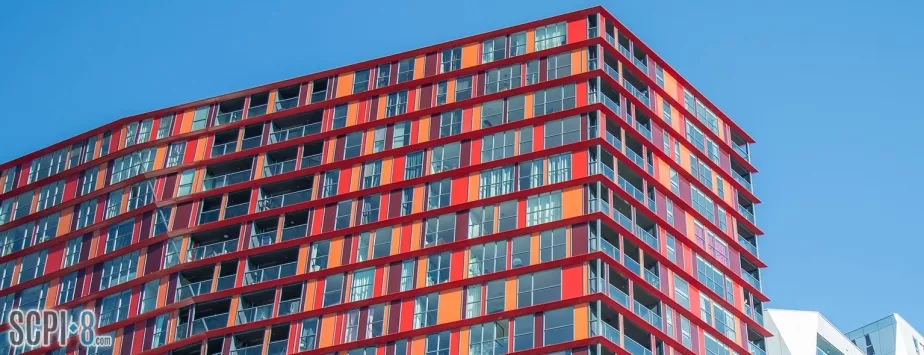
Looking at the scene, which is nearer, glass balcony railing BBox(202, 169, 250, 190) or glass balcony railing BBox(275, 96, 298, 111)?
glass balcony railing BBox(202, 169, 250, 190)

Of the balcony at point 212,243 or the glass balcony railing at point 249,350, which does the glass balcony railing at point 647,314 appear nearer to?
the glass balcony railing at point 249,350

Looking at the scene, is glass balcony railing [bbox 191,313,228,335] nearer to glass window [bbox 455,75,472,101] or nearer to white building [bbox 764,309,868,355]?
glass window [bbox 455,75,472,101]

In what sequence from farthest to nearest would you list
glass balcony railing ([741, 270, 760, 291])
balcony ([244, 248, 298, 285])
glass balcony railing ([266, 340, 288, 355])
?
glass balcony railing ([741, 270, 760, 291])
balcony ([244, 248, 298, 285])
glass balcony railing ([266, 340, 288, 355])

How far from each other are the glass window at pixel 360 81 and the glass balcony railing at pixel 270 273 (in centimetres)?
1571

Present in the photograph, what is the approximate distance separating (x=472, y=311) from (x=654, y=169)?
1872 centimetres

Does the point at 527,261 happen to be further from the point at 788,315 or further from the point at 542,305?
the point at 788,315

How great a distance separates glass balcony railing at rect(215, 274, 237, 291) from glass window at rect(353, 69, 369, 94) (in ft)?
57.8

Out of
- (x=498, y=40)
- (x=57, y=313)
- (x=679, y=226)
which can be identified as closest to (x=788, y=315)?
(x=679, y=226)

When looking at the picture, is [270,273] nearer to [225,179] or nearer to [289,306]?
[289,306]

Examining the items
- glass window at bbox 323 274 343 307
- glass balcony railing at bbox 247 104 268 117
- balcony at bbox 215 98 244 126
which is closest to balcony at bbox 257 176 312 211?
glass balcony railing at bbox 247 104 268 117

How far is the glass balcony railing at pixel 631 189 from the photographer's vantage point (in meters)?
112

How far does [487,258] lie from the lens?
10819 centimetres

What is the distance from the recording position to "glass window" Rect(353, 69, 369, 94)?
124 m

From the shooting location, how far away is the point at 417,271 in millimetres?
109938
